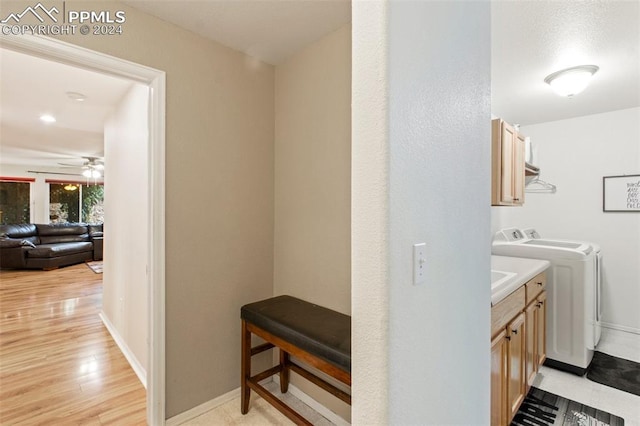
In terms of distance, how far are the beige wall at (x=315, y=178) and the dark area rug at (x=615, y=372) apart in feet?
7.00

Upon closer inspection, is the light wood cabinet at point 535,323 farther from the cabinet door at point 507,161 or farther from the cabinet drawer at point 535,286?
the cabinet door at point 507,161

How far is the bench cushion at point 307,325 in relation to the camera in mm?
1464

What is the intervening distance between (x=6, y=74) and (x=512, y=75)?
3979 millimetres

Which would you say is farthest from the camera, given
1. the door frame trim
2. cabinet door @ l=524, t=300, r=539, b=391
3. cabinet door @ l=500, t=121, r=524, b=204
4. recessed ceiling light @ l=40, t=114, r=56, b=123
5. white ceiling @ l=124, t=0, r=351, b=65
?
recessed ceiling light @ l=40, t=114, r=56, b=123

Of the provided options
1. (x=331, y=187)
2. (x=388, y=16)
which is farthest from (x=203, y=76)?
(x=388, y=16)

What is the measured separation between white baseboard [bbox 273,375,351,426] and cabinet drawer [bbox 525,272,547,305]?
1.42 m

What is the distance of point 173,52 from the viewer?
1838 millimetres

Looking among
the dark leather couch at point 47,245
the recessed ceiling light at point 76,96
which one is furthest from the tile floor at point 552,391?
the dark leather couch at point 47,245

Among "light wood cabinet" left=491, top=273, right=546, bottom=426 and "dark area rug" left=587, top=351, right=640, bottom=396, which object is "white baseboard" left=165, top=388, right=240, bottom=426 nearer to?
"light wood cabinet" left=491, top=273, right=546, bottom=426

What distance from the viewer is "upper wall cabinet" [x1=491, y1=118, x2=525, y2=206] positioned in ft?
6.98

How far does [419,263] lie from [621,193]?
12.3 feet

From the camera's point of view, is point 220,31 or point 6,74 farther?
point 6,74

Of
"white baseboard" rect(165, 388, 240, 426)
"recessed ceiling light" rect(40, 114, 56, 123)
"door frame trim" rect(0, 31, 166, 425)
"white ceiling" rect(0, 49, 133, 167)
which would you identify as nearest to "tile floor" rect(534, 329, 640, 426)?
"white baseboard" rect(165, 388, 240, 426)

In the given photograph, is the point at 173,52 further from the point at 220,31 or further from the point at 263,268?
the point at 263,268
